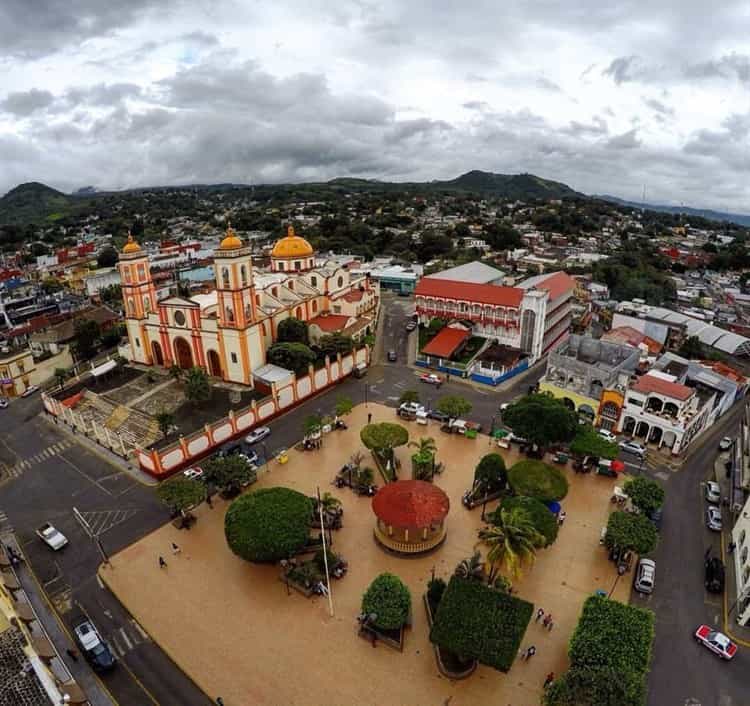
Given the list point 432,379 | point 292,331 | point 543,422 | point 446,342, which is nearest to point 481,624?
point 543,422

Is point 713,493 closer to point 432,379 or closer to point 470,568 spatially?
point 470,568

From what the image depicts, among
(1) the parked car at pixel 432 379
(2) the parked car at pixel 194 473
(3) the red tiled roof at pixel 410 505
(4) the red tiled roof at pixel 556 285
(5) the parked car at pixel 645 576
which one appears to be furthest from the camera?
(4) the red tiled roof at pixel 556 285

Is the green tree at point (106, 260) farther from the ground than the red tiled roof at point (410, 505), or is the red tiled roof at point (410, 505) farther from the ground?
the green tree at point (106, 260)

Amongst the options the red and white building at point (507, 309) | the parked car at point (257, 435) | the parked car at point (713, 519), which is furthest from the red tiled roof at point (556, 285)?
the parked car at point (257, 435)

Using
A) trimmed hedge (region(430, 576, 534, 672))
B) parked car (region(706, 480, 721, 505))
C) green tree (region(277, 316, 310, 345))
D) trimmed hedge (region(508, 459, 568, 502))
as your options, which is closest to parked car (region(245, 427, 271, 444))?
green tree (region(277, 316, 310, 345))

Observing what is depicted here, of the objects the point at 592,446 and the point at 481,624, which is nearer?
the point at 481,624

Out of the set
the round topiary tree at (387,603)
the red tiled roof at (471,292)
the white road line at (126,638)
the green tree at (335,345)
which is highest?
the red tiled roof at (471,292)

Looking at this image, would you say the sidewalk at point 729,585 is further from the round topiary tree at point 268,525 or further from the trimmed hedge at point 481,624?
the round topiary tree at point 268,525
